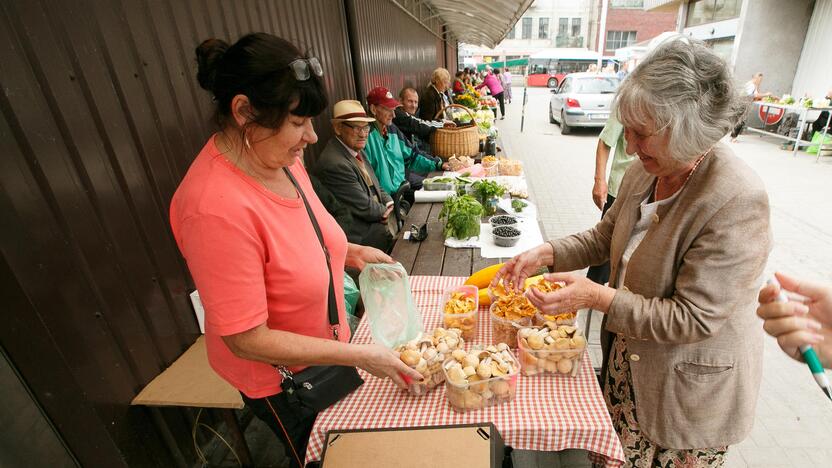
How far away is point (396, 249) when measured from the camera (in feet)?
9.78

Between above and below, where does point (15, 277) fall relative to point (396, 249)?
above

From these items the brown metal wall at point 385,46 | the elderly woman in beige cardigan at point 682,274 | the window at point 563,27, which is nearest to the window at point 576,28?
the window at point 563,27

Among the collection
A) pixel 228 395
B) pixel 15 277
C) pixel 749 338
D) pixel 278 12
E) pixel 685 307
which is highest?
pixel 278 12

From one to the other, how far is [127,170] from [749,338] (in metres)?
2.71

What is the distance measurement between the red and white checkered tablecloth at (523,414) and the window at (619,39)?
46119 mm

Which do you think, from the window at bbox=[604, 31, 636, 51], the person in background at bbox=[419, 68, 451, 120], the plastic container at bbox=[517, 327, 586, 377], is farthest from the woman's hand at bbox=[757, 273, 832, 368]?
the window at bbox=[604, 31, 636, 51]

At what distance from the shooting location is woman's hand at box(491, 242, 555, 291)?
1979 millimetres

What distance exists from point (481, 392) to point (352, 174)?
2463mm

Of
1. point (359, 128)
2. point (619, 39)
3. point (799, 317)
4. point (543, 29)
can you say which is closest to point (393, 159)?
point (359, 128)

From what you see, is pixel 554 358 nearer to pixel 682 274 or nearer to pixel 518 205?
pixel 682 274

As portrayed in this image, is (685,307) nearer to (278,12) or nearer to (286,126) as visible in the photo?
(286,126)

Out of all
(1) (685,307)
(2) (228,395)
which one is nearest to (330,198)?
(2) (228,395)

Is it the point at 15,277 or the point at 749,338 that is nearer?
the point at 15,277

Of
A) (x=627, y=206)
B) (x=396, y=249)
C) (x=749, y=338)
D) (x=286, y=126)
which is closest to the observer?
(x=286, y=126)
